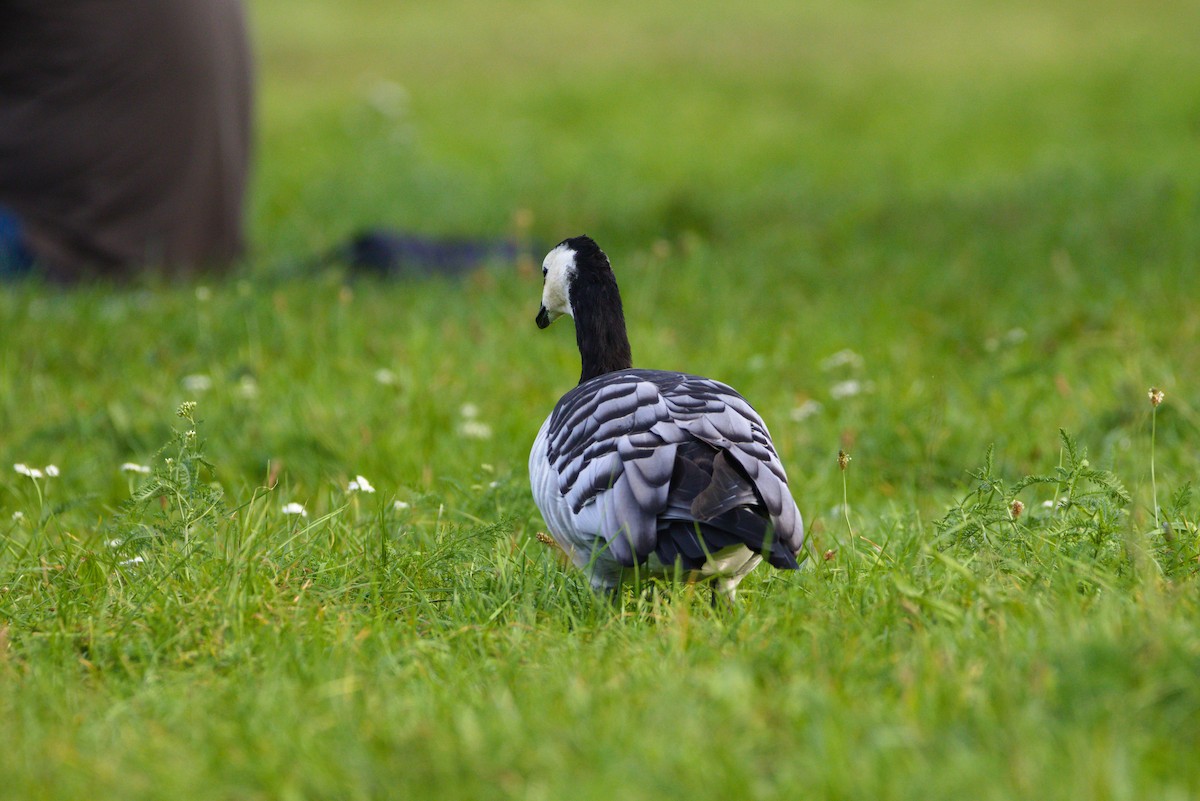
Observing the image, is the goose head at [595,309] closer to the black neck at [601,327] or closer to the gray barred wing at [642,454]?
the black neck at [601,327]

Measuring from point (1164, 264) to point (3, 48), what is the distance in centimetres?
574

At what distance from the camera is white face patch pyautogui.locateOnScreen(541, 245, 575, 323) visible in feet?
11.0

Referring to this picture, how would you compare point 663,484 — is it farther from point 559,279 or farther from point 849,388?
point 849,388

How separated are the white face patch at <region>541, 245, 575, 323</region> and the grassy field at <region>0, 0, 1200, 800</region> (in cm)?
51

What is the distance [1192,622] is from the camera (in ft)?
7.27

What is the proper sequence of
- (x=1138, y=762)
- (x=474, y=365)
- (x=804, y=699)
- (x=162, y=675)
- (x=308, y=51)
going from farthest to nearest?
(x=308, y=51), (x=474, y=365), (x=162, y=675), (x=804, y=699), (x=1138, y=762)

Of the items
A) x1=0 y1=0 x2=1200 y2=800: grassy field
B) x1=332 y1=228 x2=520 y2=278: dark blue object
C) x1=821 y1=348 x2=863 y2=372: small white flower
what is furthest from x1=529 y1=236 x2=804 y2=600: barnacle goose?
x1=332 y1=228 x2=520 y2=278: dark blue object

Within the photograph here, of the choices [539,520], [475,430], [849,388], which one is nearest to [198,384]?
[475,430]

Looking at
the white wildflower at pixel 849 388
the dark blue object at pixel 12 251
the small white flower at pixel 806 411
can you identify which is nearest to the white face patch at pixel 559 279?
the small white flower at pixel 806 411

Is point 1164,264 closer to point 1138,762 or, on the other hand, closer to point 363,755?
point 1138,762

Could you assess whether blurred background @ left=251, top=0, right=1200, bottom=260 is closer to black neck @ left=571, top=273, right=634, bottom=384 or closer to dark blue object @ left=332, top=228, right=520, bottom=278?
dark blue object @ left=332, top=228, right=520, bottom=278

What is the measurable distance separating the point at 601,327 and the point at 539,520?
57 cm

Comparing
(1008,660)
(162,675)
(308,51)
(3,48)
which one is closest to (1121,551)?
(1008,660)

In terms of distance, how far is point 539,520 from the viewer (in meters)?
3.43
